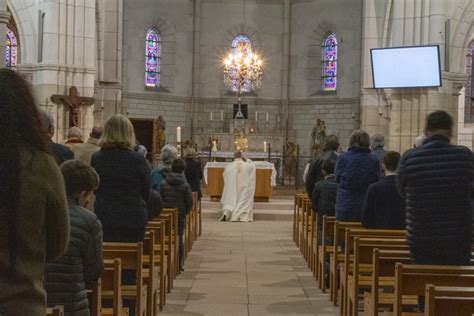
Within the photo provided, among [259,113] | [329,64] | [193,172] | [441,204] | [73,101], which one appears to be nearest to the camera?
[441,204]

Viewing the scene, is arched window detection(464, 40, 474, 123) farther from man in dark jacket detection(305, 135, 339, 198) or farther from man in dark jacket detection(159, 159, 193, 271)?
man in dark jacket detection(159, 159, 193, 271)

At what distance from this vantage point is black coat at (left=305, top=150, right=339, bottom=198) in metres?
8.97

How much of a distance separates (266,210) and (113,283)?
12742 mm

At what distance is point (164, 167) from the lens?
941 cm

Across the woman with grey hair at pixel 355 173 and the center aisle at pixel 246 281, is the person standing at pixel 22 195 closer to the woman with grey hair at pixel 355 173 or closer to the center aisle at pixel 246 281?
the center aisle at pixel 246 281

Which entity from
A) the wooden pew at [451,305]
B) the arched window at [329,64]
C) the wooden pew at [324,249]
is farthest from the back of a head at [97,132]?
the arched window at [329,64]

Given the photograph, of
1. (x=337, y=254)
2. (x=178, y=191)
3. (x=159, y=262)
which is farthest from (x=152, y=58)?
(x=337, y=254)

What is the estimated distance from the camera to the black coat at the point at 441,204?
4.85 metres

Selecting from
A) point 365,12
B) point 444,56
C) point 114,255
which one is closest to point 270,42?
point 365,12

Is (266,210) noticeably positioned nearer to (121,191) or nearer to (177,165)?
(177,165)

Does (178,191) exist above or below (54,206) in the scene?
below

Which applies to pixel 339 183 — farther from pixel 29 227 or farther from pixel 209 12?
pixel 209 12

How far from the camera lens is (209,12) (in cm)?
2847

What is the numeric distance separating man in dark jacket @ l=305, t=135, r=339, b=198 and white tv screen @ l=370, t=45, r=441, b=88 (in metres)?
5.64
